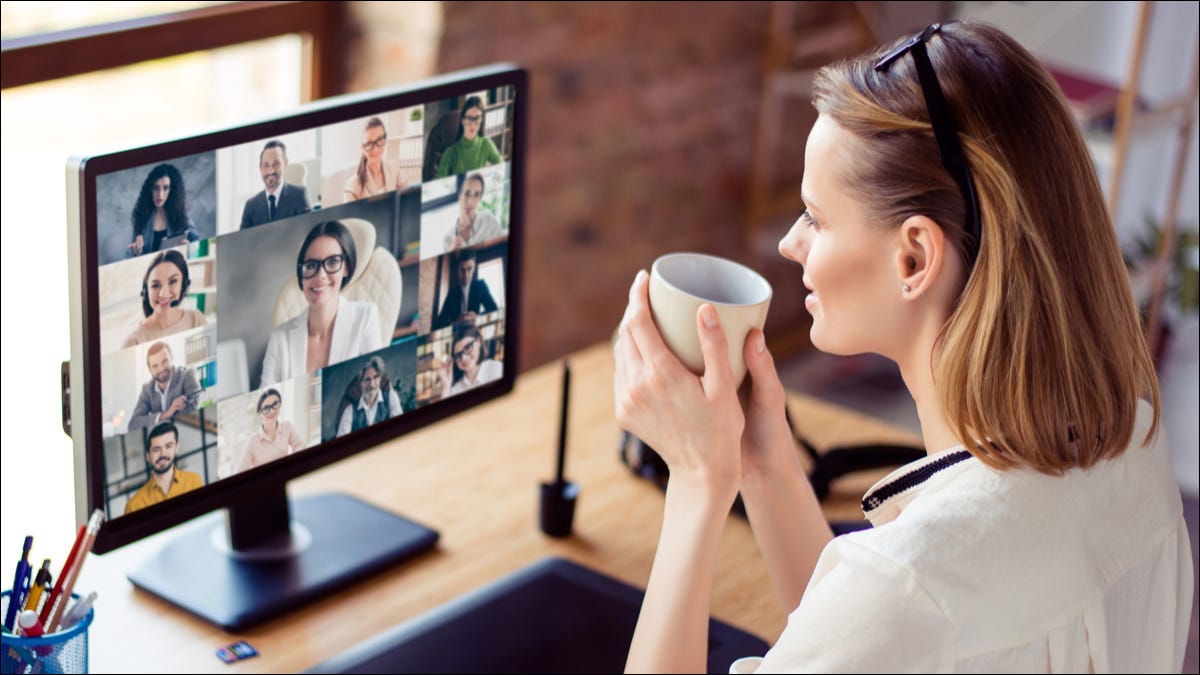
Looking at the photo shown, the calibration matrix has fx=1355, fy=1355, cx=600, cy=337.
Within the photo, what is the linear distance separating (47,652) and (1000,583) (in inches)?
27.5

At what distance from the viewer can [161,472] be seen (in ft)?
3.76

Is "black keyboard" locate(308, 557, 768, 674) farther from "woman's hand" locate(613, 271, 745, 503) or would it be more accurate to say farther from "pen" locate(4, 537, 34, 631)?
"woman's hand" locate(613, 271, 745, 503)

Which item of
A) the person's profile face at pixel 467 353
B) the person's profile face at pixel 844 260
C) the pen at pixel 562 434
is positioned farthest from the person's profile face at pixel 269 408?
the person's profile face at pixel 844 260

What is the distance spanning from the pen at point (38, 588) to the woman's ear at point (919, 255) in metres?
0.67

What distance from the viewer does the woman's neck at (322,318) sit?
1198 millimetres

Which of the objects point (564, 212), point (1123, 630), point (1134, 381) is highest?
point (1134, 381)

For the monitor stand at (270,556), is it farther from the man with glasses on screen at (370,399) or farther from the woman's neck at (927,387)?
the woman's neck at (927,387)

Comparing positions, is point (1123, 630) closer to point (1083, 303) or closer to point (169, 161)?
point (1083, 303)

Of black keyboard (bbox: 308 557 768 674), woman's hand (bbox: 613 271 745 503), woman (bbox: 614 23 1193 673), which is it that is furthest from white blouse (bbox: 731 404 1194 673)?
black keyboard (bbox: 308 557 768 674)

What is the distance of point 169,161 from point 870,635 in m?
0.65

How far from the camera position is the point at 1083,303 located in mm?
825

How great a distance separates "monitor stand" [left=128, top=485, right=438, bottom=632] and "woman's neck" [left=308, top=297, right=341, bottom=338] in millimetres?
222

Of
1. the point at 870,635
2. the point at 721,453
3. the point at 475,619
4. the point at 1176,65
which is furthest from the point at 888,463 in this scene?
the point at 1176,65

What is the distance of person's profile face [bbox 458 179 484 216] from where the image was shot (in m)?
1.31
